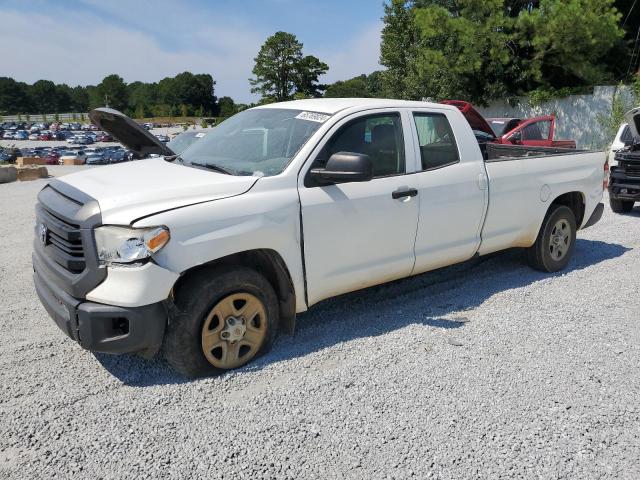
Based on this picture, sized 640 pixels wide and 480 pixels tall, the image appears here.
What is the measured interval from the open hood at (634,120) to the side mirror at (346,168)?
6769 mm

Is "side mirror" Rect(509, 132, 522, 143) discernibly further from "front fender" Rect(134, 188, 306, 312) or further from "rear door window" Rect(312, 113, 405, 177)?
"front fender" Rect(134, 188, 306, 312)

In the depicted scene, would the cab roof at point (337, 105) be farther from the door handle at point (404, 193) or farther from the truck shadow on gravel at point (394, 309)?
the truck shadow on gravel at point (394, 309)

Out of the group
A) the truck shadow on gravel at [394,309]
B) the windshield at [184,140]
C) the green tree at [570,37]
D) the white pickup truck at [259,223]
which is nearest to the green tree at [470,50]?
the green tree at [570,37]

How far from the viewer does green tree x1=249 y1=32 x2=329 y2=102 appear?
7538 centimetres

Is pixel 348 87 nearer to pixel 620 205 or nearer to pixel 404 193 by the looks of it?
pixel 620 205

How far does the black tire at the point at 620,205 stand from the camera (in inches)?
367

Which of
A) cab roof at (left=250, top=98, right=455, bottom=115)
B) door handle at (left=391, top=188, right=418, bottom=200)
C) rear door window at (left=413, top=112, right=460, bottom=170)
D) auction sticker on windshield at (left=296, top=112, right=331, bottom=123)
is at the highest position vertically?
cab roof at (left=250, top=98, right=455, bottom=115)

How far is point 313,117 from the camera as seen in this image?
400 centimetres

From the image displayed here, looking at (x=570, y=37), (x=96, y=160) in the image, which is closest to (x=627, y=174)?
(x=570, y=37)

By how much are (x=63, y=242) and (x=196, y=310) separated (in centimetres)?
95

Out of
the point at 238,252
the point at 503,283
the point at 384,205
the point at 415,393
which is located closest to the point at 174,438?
the point at 238,252

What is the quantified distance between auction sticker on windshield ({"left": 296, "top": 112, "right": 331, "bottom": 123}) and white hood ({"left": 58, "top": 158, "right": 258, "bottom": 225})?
2.60 ft

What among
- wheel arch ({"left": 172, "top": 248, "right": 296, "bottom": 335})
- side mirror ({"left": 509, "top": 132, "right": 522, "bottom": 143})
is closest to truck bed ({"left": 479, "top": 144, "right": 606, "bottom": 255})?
wheel arch ({"left": 172, "top": 248, "right": 296, "bottom": 335})

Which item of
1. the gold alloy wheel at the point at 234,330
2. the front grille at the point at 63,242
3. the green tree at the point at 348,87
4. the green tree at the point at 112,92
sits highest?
the green tree at the point at 112,92
